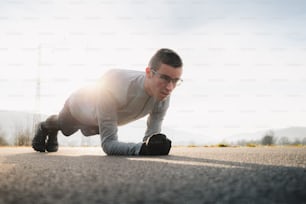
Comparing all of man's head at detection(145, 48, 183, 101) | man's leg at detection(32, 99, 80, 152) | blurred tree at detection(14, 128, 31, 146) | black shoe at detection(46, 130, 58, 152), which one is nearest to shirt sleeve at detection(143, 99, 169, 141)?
man's head at detection(145, 48, 183, 101)

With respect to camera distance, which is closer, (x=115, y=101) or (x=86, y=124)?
(x=115, y=101)

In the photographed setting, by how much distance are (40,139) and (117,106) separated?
3.81 ft

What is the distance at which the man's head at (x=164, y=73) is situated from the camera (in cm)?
293

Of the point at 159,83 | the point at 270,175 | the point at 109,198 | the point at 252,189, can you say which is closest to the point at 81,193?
the point at 109,198

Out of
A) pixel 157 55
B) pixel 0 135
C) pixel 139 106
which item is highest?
pixel 157 55

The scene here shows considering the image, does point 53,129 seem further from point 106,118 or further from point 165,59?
point 165,59

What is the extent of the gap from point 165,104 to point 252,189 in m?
2.52

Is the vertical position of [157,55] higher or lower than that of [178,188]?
higher

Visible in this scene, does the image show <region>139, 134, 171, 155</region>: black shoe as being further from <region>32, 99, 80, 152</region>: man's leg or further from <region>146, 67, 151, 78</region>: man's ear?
<region>32, 99, 80, 152</region>: man's leg

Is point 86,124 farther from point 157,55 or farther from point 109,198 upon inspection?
point 109,198

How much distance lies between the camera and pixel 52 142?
151 inches

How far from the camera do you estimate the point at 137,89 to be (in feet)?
10.2

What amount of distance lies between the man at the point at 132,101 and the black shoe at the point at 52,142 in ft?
1.55

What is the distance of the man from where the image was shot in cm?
272
